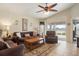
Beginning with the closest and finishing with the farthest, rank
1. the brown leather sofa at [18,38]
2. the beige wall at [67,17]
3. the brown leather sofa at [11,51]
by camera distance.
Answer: the brown leather sofa at [11,51] < the brown leather sofa at [18,38] < the beige wall at [67,17]

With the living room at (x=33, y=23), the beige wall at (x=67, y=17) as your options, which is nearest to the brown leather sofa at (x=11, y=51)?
the living room at (x=33, y=23)

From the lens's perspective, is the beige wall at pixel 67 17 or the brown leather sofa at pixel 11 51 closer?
the brown leather sofa at pixel 11 51

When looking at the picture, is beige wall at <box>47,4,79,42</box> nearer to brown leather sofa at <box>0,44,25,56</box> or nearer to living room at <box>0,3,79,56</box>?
living room at <box>0,3,79,56</box>

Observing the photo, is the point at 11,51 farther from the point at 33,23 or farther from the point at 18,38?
the point at 33,23

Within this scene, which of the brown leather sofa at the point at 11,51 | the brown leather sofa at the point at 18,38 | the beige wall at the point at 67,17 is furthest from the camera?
the beige wall at the point at 67,17

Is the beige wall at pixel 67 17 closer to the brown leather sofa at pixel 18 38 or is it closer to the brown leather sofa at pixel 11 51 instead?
the brown leather sofa at pixel 18 38

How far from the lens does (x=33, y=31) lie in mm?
4902

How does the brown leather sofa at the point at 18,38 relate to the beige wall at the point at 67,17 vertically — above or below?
below

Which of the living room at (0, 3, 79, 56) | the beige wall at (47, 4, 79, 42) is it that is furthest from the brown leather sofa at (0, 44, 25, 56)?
the beige wall at (47, 4, 79, 42)

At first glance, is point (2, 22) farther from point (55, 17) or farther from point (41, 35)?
point (55, 17)

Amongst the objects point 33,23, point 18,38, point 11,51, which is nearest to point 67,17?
point 33,23

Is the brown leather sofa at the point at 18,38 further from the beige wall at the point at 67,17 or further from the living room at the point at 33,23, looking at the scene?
the beige wall at the point at 67,17

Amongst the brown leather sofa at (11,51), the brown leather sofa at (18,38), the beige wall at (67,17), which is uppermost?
the beige wall at (67,17)

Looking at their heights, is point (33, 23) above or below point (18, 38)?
above
